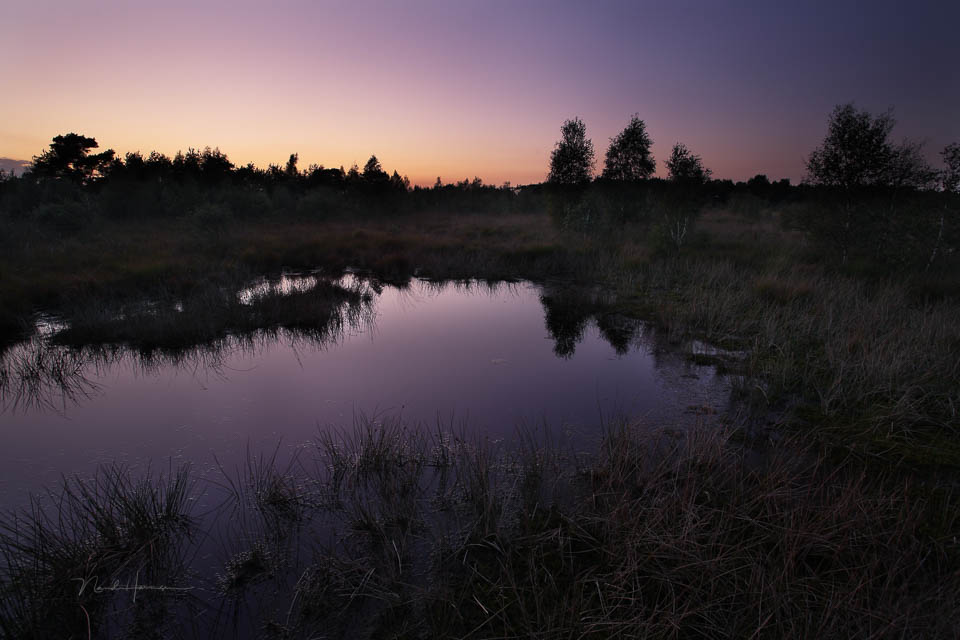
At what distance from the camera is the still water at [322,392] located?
4844mm

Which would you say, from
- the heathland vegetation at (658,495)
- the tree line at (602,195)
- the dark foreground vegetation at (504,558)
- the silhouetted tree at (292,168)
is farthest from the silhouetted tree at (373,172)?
the dark foreground vegetation at (504,558)

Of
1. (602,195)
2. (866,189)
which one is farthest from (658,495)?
(602,195)

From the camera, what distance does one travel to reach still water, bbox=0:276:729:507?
484cm

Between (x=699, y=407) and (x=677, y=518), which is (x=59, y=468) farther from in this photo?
(x=699, y=407)

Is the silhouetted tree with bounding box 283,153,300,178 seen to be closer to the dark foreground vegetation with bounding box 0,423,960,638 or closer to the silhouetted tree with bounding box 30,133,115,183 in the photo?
the silhouetted tree with bounding box 30,133,115,183

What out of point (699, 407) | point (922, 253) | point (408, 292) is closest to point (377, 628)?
point (699, 407)

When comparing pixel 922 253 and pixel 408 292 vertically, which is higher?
pixel 922 253

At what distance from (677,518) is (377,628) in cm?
Result: 225

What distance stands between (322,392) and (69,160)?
49.8m

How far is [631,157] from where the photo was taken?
24062 mm

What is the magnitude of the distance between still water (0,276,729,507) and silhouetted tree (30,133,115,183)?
44.6 metres

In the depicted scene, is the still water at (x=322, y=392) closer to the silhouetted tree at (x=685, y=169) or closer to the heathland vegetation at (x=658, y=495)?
the heathland vegetation at (x=658, y=495)

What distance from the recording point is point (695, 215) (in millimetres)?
22766
